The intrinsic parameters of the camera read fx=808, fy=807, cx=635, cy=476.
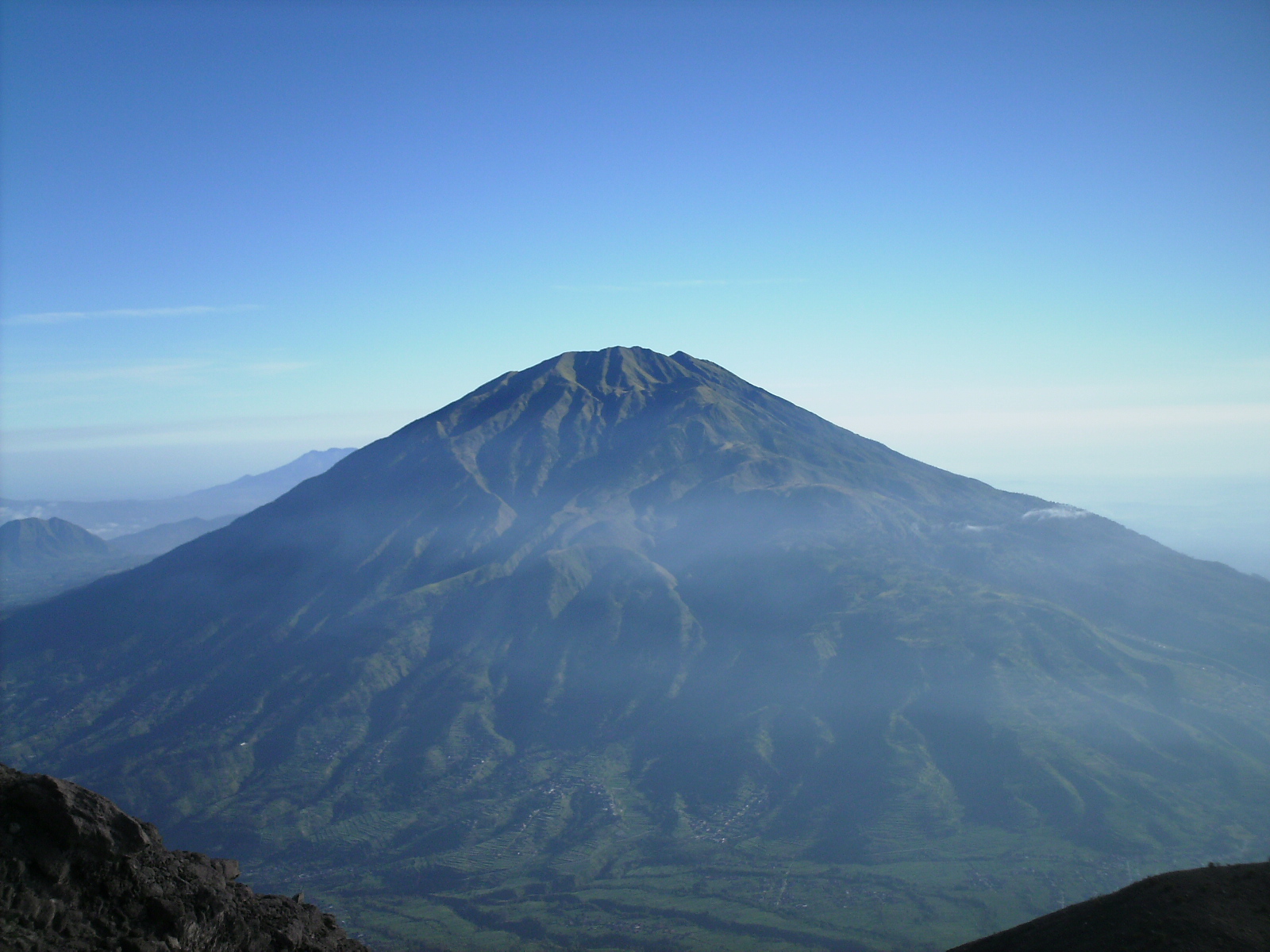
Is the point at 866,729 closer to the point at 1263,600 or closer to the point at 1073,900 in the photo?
the point at 1073,900

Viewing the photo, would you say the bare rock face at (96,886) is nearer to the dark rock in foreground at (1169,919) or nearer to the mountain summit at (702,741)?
the dark rock in foreground at (1169,919)

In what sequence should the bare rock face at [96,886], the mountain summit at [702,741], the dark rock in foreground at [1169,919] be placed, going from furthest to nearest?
the mountain summit at [702,741]
the dark rock in foreground at [1169,919]
the bare rock face at [96,886]

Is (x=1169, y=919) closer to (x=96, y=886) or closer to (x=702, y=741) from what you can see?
(x=96, y=886)

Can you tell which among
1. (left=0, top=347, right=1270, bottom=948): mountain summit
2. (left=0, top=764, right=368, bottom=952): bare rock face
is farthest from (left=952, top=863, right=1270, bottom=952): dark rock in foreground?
(left=0, top=347, right=1270, bottom=948): mountain summit

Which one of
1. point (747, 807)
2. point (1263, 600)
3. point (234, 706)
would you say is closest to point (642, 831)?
point (747, 807)

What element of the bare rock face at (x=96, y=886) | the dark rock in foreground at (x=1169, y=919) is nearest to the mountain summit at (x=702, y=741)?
the dark rock in foreground at (x=1169, y=919)
